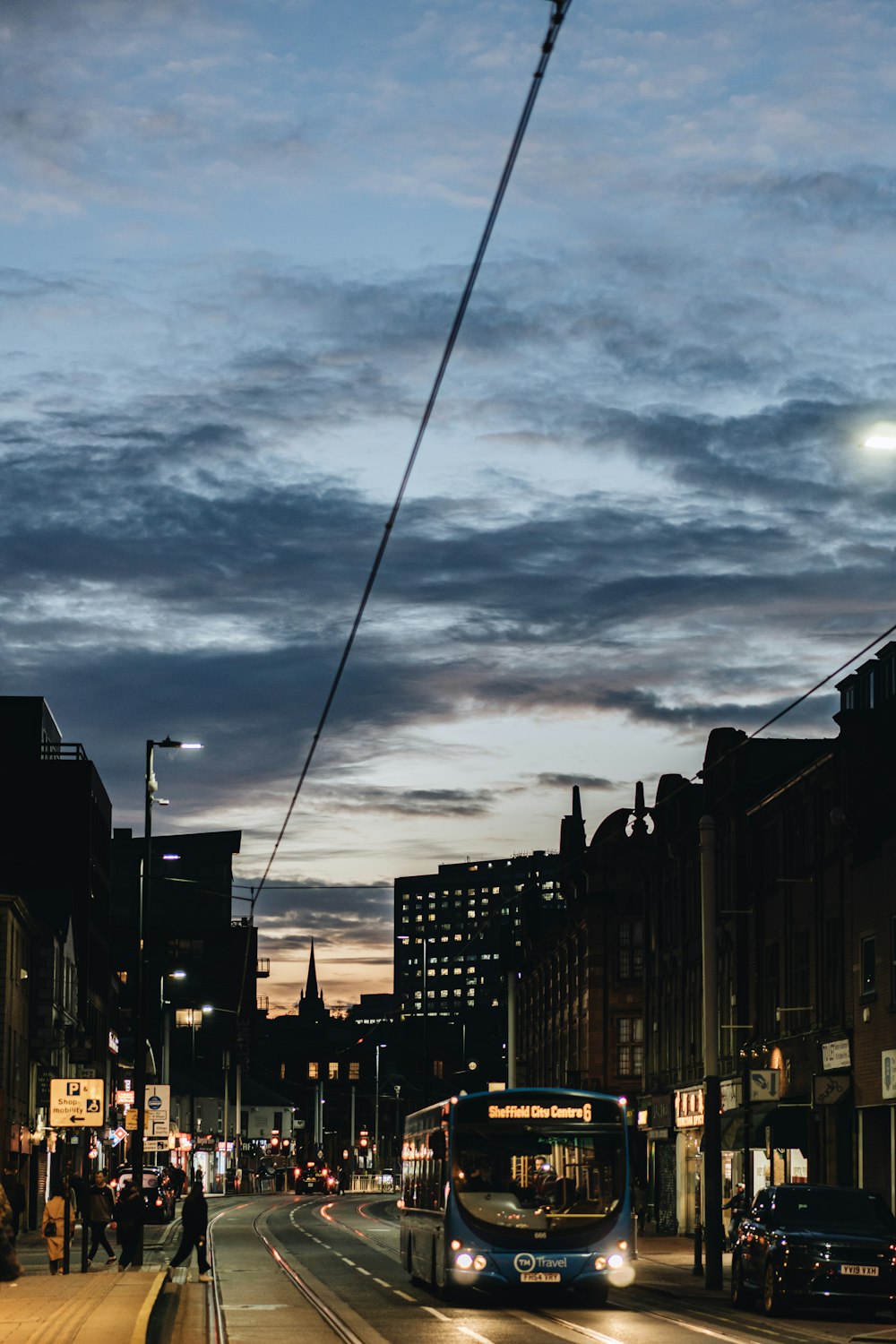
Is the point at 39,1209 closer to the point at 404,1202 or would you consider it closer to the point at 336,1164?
the point at 404,1202

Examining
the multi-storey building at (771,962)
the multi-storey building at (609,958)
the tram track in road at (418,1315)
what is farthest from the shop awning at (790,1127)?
the multi-storey building at (609,958)

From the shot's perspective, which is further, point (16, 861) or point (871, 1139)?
point (16, 861)

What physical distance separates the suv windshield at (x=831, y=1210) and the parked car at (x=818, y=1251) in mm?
Answer: 12

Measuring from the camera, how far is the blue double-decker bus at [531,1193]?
85.1 ft

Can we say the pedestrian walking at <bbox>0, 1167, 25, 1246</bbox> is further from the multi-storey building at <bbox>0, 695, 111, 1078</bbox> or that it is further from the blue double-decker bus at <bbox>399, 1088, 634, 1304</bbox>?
the blue double-decker bus at <bbox>399, 1088, 634, 1304</bbox>

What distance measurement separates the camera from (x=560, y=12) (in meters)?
13.1

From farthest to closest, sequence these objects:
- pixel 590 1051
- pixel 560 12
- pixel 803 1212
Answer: pixel 590 1051 → pixel 803 1212 → pixel 560 12

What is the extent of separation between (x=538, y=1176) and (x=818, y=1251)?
13.5 ft

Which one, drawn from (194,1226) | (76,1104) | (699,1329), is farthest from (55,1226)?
(699,1329)

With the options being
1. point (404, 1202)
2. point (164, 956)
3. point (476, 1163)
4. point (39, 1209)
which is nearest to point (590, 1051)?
point (39, 1209)

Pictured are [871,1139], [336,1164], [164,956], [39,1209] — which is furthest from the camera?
[336,1164]

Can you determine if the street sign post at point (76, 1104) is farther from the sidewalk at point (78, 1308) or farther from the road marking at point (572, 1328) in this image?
the road marking at point (572, 1328)

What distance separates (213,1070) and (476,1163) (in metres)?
143

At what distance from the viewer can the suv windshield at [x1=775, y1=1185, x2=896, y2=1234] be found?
25531 millimetres
